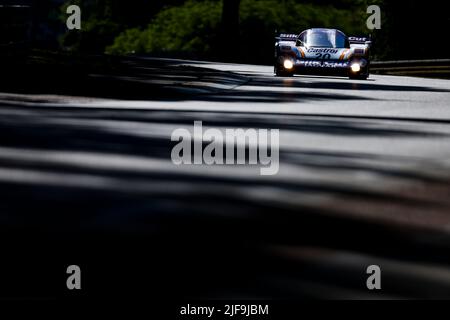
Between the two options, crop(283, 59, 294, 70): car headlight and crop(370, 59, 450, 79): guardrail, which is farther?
crop(370, 59, 450, 79): guardrail

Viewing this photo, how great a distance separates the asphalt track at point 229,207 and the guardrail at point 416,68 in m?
26.6

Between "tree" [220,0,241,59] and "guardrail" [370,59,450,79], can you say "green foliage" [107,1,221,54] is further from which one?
"guardrail" [370,59,450,79]

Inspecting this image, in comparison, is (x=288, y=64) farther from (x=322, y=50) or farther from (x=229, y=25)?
(x=229, y=25)

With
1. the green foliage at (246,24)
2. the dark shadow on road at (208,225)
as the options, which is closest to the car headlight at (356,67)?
the dark shadow on road at (208,225)

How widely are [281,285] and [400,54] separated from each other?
53525mm

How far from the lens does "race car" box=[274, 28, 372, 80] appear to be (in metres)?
30.7

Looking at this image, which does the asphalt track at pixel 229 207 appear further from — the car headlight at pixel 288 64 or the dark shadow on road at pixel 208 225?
the car headlight at pixel 288 64

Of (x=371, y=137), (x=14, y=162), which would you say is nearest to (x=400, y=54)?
(x=371, y=137)

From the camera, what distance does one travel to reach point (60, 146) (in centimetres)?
1202

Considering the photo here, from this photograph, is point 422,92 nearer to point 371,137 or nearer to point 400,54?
point 371,137

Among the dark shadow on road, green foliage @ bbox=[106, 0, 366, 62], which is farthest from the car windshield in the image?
green foliage @ bbox=[106, 0, 366, 62]

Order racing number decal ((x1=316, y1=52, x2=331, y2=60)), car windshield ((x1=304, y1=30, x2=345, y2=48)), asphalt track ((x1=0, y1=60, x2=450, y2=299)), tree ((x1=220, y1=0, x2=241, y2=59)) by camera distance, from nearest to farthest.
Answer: asphalt track ((x1=0, y1=60, x2=450, y2=299)), racing number decal ((x1=316, y1=52, x2=331, y2=60)), car windshield ((x1=304, y1=30, x2=345, y2=48)), tree ((x1=220, y1=0, x2=241, y2=59))

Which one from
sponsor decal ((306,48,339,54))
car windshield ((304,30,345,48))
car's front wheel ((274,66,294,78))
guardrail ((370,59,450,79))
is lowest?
car's front wheel ((274,66,294,78))

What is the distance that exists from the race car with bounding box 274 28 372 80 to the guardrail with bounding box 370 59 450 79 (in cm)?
1191
